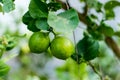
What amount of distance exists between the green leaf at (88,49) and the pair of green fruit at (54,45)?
0.19 meters

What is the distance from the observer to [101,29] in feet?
4.45

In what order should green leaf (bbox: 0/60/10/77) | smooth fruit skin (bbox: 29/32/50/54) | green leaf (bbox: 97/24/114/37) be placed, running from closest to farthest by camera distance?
smooth fruit skin (bbox: 29/32/50/54)
green leaf (bbox: 0/60/10/77)
green leaf (bbox: 97/24/114/37)

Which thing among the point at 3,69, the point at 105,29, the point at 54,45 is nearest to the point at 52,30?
the point at 54,45

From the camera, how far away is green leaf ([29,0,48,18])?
888mm

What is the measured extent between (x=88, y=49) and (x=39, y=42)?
26 centimetres

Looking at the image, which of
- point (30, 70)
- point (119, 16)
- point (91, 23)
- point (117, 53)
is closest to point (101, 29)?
point (91, 23)

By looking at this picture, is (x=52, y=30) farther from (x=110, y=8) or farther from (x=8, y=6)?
(x=110, y=8)

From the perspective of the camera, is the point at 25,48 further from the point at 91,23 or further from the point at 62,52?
the point at 62,52

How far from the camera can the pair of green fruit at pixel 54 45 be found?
89 cm

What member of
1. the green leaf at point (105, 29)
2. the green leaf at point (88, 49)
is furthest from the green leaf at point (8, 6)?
the green leaf at point (105, 29)

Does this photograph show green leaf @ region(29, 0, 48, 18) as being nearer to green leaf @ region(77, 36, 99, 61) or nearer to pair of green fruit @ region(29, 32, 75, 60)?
pair of green fruit @ region(29, 32, 75, 60)

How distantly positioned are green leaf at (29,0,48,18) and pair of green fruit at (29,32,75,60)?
0.05 metres

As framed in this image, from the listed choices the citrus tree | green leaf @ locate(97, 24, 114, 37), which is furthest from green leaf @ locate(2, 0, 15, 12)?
green leaf @ locate(97, 24, 114, 37)

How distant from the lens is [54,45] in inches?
35.1
